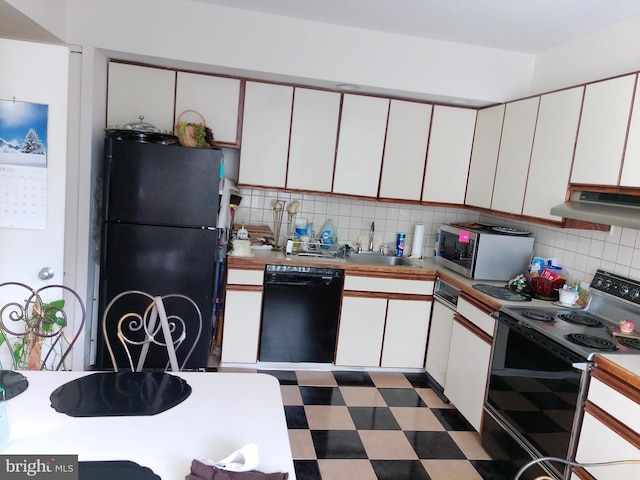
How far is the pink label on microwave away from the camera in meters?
3.06

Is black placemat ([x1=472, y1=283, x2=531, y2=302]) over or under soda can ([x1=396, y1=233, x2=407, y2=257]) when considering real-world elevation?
under

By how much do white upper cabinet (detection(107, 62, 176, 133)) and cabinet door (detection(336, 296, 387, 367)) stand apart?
1809 millimetres

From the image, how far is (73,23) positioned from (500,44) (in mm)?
2781

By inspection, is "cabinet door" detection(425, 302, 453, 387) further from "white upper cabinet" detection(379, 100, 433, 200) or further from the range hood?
the range hood

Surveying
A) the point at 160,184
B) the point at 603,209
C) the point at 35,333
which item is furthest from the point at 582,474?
the point at 160,184

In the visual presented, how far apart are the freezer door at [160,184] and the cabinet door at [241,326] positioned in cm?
59

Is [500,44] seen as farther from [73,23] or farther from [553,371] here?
[73,23]

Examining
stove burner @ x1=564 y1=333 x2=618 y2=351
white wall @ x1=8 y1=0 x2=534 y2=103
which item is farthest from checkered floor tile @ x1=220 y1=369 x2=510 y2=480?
white wall @ x1=8 y1=0 x2=534 y2=103

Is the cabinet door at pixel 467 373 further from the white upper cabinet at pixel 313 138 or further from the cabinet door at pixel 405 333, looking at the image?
the white upper cabinet at pixel 313 138

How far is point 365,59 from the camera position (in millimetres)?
3051

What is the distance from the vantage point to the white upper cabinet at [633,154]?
2068 millimetres

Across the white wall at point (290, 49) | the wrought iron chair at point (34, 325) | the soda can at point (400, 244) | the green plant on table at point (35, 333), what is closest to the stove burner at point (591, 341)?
the soda can at point (400, 244)

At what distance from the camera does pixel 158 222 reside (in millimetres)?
2830

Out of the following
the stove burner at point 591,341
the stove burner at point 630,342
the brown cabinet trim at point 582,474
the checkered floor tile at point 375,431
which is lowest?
the checkered floor tile at point 375,431
